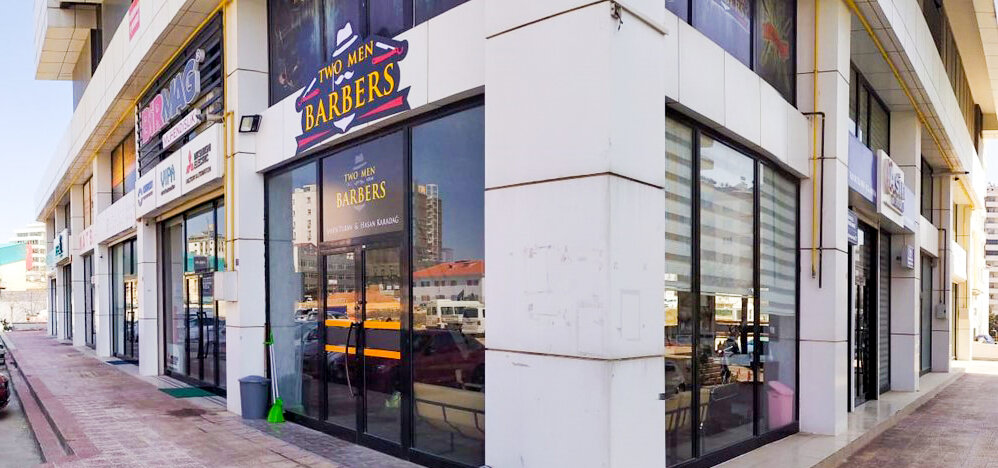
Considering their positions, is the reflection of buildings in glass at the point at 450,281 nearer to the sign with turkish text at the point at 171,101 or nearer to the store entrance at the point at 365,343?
the store entrance at the point at 365,343

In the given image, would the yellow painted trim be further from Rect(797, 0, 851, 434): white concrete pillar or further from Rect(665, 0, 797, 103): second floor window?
Rect(797, 0, 851, 434): white concrete pillar

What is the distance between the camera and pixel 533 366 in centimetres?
620

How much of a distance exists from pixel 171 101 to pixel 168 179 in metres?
1.55

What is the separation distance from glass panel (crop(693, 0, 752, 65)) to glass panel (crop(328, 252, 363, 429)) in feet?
16.3

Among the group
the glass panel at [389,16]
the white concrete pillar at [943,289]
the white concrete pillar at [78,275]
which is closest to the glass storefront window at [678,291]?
the glass panel at [389,16]

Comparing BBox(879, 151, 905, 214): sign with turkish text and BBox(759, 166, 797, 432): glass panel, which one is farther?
BBox(879, 151, 905, 214): sign with turkish text

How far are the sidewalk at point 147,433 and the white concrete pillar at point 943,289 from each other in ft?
63.3

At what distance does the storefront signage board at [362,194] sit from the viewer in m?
8.87

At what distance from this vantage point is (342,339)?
9.98 metres

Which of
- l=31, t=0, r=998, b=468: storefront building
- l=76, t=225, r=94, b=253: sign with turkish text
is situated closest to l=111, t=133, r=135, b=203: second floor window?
l=76, t=225, r=94, b=253: sign with turkish text

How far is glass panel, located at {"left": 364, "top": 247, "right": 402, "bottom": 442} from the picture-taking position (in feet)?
28.5

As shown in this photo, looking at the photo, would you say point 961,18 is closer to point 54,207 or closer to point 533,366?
point 533,366

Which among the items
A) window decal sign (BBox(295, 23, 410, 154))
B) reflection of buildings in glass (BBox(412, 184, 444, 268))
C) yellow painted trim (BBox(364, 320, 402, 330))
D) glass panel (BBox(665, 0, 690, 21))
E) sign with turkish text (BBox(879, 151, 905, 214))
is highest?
glass panel (BBox(665, 0, 690, 21))

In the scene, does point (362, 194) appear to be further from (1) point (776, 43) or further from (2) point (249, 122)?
(1) point (776, 43)
